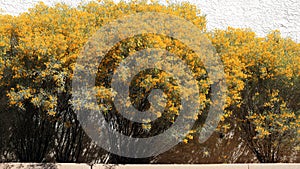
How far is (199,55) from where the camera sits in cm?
670

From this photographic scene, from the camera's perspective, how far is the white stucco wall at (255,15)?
9680mm

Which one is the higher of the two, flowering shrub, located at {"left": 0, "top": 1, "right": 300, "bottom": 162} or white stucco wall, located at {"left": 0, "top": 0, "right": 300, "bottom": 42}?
white stucco wall, located at {"left": 0, "top": 0, "right": 300, "bottom": 42}

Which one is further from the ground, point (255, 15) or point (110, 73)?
point (255, 15)

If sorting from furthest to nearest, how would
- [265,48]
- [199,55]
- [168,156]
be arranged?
[168,156] → [265,48] → [199,55]

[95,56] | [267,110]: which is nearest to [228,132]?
[267,110]

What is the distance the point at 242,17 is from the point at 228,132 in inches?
115

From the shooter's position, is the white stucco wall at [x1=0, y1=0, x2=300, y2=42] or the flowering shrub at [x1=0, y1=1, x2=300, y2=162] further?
the white stucco wall at [x1=0, y1=0, x2=300, y2=42]

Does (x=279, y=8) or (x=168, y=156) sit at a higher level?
(x=279, y=8)

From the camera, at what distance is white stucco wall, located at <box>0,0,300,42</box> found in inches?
381

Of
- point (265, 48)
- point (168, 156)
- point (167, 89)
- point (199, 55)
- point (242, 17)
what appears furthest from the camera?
point (242, 17)

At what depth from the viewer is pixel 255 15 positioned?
9812 millimetres

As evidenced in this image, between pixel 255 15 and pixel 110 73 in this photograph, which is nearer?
pixel 110 73

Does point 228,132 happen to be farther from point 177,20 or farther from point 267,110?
point 177,20

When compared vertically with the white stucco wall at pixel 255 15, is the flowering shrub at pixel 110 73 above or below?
below
